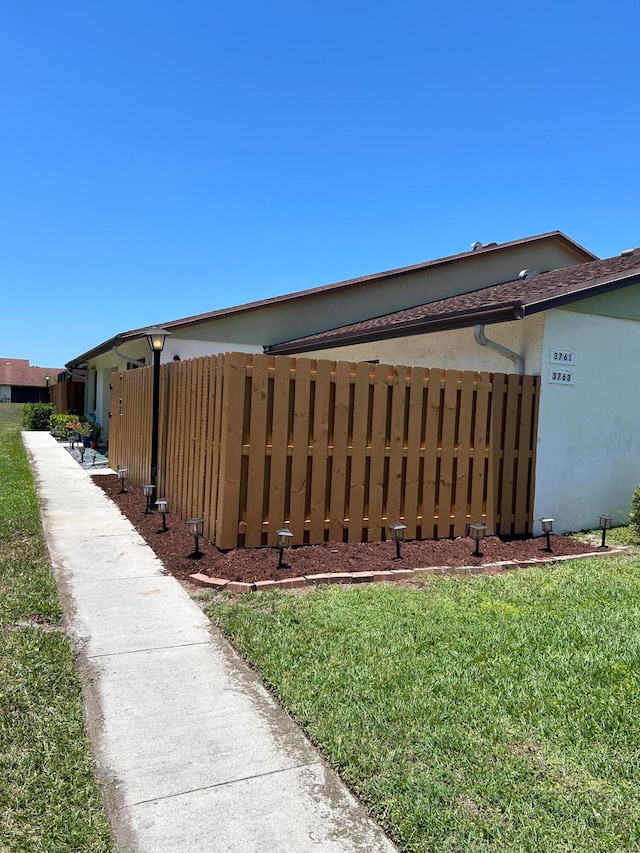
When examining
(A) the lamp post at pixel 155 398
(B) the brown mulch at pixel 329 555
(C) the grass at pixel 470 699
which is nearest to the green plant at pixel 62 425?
(A) the lamp post at pixel 155 398

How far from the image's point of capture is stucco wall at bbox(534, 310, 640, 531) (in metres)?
7.61

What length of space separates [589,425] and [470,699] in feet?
19.1

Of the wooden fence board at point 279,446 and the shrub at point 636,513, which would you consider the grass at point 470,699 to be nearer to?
the wooden fence board at point 279,446

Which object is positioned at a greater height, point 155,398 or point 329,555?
point 155,398

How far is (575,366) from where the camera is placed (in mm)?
7723

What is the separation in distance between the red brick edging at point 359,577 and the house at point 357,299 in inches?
389

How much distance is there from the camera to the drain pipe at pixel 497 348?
7.44 m

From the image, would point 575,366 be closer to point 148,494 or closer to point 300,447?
point 300,447

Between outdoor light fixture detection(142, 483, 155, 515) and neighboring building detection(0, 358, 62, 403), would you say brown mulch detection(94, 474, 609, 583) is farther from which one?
neighboring building detection(0, 358, 62, 403)

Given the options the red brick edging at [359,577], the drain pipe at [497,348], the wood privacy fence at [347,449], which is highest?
the drain pipe at [497,348]

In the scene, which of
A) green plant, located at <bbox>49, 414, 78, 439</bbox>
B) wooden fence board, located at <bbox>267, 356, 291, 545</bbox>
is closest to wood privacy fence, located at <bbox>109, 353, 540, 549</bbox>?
wooden fence board, located at <bbox>267, 356, 291, 545</bbox>

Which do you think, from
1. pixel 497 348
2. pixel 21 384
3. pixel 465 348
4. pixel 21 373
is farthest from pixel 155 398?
pixel 21 373

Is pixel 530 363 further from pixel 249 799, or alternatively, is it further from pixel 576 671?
pixel 249 799

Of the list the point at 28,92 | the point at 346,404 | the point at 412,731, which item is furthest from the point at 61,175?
the point at 412,731
